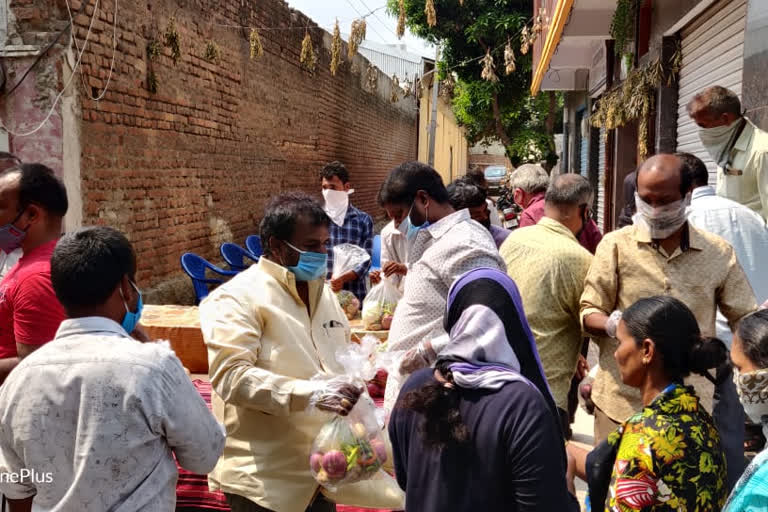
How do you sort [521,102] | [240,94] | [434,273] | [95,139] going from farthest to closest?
[521,102] → [240,94] → [95,139] → [434,273]

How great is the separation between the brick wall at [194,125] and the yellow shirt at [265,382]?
515 cm

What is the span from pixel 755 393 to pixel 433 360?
3.32 feet

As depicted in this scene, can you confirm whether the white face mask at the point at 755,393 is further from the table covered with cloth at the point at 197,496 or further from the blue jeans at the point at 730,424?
the table covered with cloth at the point at 197,496

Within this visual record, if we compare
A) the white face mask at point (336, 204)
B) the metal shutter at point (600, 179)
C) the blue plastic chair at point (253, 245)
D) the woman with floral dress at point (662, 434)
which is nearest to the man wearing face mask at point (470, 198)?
the white face mask at point (336, 204)

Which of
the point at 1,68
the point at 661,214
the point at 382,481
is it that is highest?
the point at 1,68

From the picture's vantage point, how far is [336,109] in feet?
60.2

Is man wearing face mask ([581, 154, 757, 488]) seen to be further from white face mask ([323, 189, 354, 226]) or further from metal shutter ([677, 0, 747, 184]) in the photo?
white face mask ([323, 189, 354, 226])

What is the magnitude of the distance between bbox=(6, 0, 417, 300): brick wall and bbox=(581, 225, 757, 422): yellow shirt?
220 inches

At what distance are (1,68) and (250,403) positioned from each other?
5.67 m

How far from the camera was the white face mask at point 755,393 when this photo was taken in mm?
1908

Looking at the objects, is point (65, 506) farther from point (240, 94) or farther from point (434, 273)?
point (240, 94)

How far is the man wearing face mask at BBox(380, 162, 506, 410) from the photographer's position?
2.62 meters

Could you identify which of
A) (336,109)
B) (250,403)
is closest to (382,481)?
(250,403)

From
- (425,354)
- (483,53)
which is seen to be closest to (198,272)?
(425,354)
